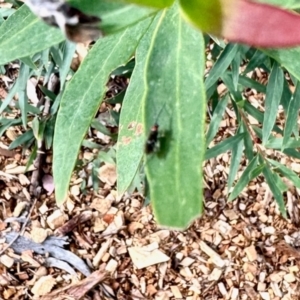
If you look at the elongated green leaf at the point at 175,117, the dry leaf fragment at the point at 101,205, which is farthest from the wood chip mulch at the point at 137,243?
the elongated green leaf at the point at 175,117

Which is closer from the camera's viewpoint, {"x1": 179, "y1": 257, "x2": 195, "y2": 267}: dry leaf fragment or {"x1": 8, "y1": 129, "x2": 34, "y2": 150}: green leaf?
{"x1": 8, "y1": 129, "x2": 34, "y2": 150}: green leaf

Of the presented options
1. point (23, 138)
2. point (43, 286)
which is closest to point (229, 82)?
point (23, 138)

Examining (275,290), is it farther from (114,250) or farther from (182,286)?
(114,250)

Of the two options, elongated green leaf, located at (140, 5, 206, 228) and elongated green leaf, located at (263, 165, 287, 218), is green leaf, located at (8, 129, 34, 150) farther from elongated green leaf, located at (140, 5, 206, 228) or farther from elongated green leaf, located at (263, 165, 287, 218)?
elongated green leaf, located at (140, 5, 206, 228)

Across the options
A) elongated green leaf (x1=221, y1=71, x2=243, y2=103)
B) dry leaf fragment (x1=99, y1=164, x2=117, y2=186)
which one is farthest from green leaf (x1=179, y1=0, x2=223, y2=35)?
dry leaf fragment (x1=99, y1=164, x2=117, y2=186)

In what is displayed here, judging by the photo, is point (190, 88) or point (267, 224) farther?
point (267, 224)

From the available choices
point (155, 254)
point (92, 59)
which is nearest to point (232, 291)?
point (155, 254)
